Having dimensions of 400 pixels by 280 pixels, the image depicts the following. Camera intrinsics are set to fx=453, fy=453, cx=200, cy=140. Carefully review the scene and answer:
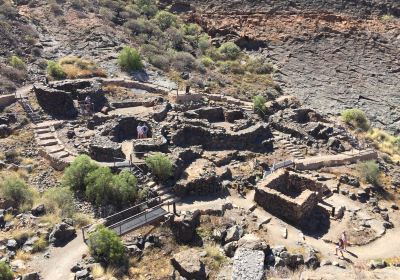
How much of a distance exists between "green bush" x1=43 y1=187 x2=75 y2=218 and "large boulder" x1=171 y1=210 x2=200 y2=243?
416cm

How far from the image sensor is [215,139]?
25875mm

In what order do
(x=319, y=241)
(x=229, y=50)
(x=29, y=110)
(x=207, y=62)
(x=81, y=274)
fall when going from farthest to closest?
(x=229, y=50) → (x=207, y=62) → (x=29, y=110) → (x=319, y=241) → (x=81, y=274)

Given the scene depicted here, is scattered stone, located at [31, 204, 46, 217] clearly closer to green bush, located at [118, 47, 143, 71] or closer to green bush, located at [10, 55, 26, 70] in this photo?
green bush, located at [10, 55, 26, 70]

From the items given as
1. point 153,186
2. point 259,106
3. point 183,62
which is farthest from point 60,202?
point 183,62

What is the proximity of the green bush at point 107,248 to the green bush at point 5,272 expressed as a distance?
2.66m

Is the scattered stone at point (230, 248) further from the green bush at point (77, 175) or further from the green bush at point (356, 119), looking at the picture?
the green bush at point (356, 119)

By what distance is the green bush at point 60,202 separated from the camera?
18.0 meters

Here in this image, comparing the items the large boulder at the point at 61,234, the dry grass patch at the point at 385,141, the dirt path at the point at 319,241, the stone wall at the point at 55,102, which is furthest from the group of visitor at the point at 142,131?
the dry grass patch at the point at 385,141

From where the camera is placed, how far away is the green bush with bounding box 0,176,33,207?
18.3 metres

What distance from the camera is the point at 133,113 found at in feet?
92.1

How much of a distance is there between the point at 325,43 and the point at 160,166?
31.5 m

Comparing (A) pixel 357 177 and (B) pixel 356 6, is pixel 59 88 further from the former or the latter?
(B) pixel 356 6

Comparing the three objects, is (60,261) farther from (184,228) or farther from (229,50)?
(229,50)

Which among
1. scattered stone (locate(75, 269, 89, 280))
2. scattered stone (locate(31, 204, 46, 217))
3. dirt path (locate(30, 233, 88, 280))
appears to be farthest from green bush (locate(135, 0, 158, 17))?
scattered stone (locate(75, 269, 89, 280))
